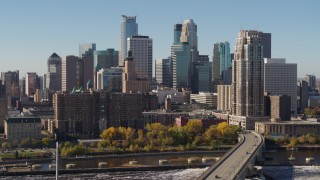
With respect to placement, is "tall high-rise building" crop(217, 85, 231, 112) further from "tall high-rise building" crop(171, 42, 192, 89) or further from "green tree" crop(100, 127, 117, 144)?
"green tree" crop(100, 127, 117, 144)

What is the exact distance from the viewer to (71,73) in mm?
155250

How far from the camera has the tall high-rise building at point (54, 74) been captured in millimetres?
167250

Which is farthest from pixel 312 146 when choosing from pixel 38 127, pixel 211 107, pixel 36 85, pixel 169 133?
pixel 36 85

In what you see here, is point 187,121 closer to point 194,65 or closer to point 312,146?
point 312,146

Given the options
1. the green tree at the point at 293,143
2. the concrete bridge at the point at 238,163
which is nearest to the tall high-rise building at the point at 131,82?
the green tree at the point at 293,143

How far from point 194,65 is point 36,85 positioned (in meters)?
46.2

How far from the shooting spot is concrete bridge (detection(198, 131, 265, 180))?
42906 millimetres

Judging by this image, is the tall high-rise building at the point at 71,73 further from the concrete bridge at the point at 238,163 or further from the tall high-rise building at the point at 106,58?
the concrete bridge at the point at 238,163

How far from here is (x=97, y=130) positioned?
276 feet

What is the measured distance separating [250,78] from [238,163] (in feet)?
143

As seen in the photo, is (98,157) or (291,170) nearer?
(291,170)

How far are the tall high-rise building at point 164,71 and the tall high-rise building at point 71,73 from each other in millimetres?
27409

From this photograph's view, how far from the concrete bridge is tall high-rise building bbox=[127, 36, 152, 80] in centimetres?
9794

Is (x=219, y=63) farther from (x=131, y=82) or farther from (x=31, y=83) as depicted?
(x=131, y=82)
